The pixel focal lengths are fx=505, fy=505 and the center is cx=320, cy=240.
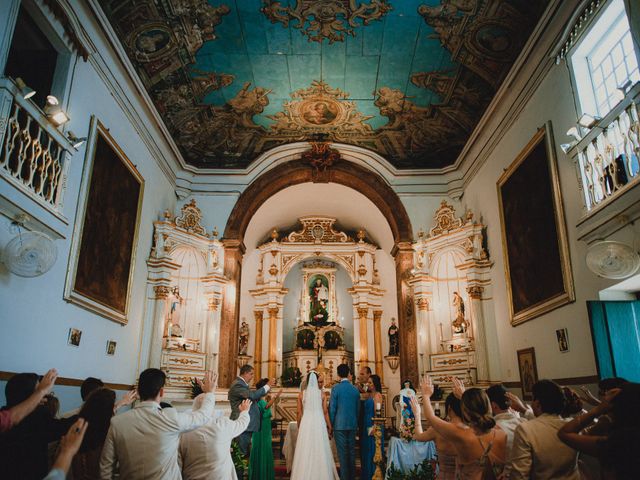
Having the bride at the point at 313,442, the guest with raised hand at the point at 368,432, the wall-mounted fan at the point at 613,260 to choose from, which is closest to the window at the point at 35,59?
the bride at the point at 313,442

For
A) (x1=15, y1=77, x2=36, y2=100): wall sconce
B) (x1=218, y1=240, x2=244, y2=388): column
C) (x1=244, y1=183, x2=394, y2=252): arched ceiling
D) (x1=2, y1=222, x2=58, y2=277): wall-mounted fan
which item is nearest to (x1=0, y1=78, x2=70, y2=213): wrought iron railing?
(x1=15, y1=77, x2=36, y2=100): wall sconce

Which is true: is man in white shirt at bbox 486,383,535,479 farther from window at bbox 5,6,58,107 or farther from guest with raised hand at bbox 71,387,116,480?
window at bbox 5,6,58,107

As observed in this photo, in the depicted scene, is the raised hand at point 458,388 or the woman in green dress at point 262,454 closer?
the raised hand at point 458,388

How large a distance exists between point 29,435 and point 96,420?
462mm

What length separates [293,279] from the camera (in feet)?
58.3

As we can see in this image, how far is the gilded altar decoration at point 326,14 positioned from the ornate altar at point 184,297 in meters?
4.85

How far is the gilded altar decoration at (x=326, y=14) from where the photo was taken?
28.1ft

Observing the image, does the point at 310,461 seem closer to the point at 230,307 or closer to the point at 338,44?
the point at 230,307

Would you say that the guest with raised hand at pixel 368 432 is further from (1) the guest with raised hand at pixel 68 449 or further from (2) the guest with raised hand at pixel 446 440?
(1) the guest with raised hand at pixel 68 449

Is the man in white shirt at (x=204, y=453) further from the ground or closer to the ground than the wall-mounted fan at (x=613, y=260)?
closer to the ground

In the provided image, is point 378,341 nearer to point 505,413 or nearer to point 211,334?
point 211,334

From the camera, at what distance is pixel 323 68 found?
33.3 ft

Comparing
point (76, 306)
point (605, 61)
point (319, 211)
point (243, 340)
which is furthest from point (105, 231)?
point (319, 211)

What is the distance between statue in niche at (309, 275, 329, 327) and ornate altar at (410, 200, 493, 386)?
5323 mm
